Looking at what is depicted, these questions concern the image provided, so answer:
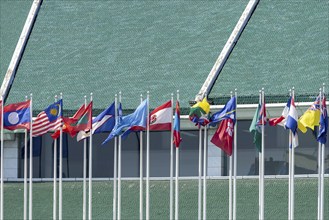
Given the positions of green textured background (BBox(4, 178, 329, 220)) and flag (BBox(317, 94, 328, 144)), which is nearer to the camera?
flag (BBox(317, 94, 328, 144))

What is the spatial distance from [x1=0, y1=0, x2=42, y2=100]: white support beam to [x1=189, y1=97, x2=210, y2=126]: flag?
7.32 metres

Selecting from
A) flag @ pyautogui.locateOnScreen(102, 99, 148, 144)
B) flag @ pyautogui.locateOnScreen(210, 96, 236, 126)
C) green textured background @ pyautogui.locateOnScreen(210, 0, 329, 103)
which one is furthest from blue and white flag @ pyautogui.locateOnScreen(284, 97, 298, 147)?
flag @ pyautogui.locateOnScreen(102, 99, 148, 144)

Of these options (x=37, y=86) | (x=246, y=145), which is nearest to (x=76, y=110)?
(x=37, y=86)

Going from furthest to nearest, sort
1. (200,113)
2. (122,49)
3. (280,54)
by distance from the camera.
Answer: (122,49), (280,54), (200,113)

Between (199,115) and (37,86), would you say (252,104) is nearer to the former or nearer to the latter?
(199,115)

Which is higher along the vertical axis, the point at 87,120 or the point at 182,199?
the point at 87,120

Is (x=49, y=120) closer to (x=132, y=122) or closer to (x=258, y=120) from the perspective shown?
(x=132, y=122)

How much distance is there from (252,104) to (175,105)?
6.53ft

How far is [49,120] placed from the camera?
40094 millimetres

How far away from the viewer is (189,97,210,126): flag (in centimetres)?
3903

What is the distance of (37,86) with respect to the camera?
44625 millimetres

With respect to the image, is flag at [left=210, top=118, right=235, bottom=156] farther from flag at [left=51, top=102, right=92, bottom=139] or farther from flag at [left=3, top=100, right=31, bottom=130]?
flag at [left=3, top=100, right=31, bottom=130]

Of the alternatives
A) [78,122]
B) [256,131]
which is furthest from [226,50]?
[78,122]

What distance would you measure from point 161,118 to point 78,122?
2.13 m
